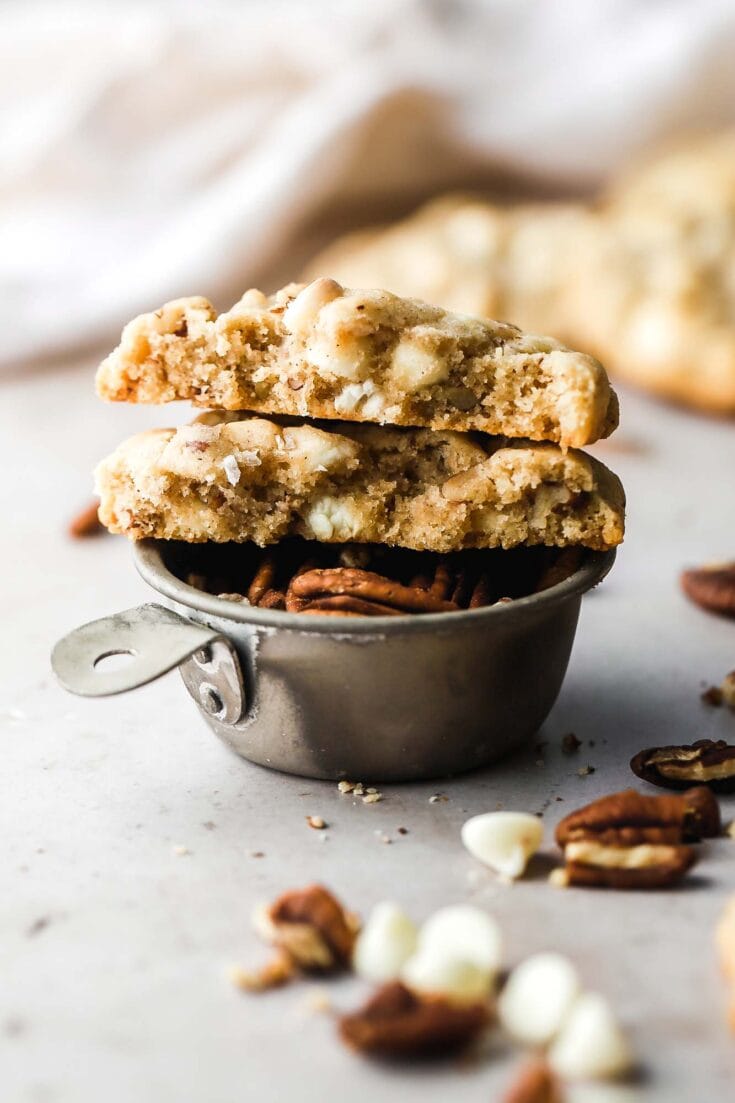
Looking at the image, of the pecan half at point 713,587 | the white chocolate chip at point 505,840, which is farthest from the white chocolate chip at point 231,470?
the pecan half at point 713,587

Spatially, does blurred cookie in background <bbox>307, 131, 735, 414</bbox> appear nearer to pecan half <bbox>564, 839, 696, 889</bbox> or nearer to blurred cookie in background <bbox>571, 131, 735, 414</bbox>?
blurred cookie in background <bbox>571, 131, 735, 414</bbox>

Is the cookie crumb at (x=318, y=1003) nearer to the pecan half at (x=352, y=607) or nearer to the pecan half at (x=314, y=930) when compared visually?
the pecan half at (x=314, y=930)

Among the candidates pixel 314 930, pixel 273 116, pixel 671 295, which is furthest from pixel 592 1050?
pixel 273 116

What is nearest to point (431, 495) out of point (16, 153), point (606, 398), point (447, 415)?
point (447, 415)

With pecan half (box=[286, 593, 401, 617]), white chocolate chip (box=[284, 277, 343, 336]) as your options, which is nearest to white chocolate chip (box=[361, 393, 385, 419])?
white chocolate chip (box=[284, 277, 343, 336])

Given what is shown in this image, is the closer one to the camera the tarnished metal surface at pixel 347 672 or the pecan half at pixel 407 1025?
the pecan half at pixel 407 1025

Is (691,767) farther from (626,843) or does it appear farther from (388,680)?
(388,680)
